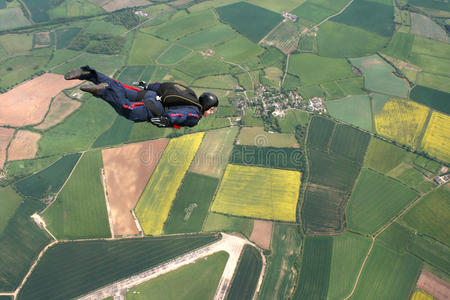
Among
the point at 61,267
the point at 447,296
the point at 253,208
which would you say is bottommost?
the point at 61,267

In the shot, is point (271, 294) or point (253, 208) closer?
point (271, 294)

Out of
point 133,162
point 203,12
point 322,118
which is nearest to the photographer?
point 133,162

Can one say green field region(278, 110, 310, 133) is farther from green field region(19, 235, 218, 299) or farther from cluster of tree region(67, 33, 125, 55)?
cluster of tree region(67, 33, 125, 55)

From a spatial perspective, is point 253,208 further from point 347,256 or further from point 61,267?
point 61,267

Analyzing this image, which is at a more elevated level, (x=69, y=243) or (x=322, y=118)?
(x=322, y=118)

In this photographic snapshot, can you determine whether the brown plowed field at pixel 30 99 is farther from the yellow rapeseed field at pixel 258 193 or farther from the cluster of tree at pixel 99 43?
the yellow rapeseed field at pixel 258 193

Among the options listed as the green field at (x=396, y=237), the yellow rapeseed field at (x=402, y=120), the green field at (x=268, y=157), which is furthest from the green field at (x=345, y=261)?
the yellow rapeseed field at (x=402, y=120)

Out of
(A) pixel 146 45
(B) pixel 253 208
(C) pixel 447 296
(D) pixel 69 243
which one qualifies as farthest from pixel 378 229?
(A) pixel 146 45

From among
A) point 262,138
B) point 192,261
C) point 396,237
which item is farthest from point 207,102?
point 396,237
